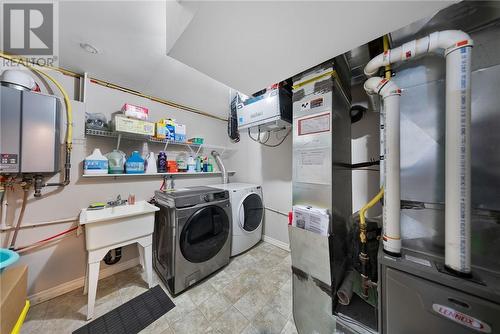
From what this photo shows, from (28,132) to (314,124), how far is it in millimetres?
2227

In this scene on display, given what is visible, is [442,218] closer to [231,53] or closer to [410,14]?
[410,14]

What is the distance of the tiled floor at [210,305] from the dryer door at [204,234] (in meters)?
0.33

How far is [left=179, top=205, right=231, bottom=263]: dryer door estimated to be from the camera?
60.6 inches

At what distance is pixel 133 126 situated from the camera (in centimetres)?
163

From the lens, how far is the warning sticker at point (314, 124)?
1126 millimetres

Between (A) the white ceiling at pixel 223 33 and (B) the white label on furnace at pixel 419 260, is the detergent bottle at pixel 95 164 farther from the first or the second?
(B) the white label on furnace at pixel 419 260

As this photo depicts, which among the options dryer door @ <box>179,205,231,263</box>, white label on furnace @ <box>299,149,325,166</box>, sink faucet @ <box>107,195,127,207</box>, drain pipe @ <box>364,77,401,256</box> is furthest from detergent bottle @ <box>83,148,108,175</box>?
drain pipe @ <box>364,77,401,256</box>

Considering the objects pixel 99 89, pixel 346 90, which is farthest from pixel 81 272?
pixel 346 90

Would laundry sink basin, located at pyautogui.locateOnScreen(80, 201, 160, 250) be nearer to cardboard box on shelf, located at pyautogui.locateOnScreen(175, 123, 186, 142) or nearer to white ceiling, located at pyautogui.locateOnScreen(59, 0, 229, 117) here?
cardboard box on shelf, located at pyautogui.locateOnScreen(175, 123, 186, 142)

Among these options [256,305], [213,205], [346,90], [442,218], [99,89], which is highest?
[99,89]

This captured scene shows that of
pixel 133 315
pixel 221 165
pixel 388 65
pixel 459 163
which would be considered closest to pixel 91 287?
pixel 133 315

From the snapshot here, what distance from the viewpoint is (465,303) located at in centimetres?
66

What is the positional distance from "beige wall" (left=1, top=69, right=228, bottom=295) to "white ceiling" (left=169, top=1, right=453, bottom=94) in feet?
2.42

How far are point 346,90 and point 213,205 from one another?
1741 mm
